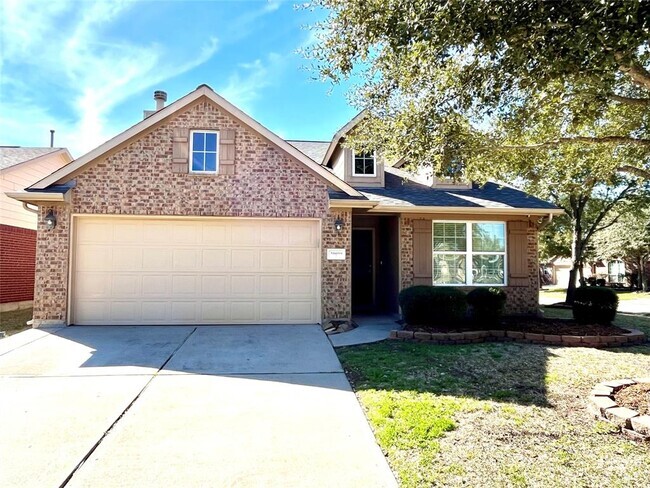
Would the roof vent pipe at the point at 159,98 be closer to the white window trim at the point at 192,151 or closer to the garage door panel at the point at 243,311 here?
the white window trim at the point at 192,151

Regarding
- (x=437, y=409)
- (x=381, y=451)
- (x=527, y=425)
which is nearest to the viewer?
(x=381, y=451)

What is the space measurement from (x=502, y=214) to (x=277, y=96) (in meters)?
7.40

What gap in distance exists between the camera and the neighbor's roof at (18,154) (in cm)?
1430

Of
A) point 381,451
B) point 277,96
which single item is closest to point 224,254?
point 277,96

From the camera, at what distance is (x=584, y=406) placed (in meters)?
4.69


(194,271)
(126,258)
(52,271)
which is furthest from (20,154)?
(194,271)

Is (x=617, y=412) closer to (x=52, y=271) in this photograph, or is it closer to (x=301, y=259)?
(x=301, y=259)

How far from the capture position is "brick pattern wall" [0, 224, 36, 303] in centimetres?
1274

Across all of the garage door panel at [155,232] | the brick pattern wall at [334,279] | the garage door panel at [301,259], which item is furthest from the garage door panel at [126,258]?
the brick pattern wall at [334,279]

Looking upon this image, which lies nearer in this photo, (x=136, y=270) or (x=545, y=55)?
(x=545, y=55)

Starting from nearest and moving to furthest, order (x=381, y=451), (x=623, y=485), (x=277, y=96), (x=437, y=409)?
(x=623, y=485) → (x=381, y=451) → (x=437, y=409) → (x=277, y=96)

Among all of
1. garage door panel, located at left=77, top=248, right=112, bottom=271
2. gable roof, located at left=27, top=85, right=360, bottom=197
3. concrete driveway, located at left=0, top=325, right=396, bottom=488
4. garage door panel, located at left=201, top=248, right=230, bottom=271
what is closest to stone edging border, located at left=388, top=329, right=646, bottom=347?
concrete driveway, located at left=0, top=325, right=396, bottom=488

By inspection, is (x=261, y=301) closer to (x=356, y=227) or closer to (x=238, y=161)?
(x=238, y=161)

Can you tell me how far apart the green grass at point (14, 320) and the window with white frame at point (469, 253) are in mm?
10242
